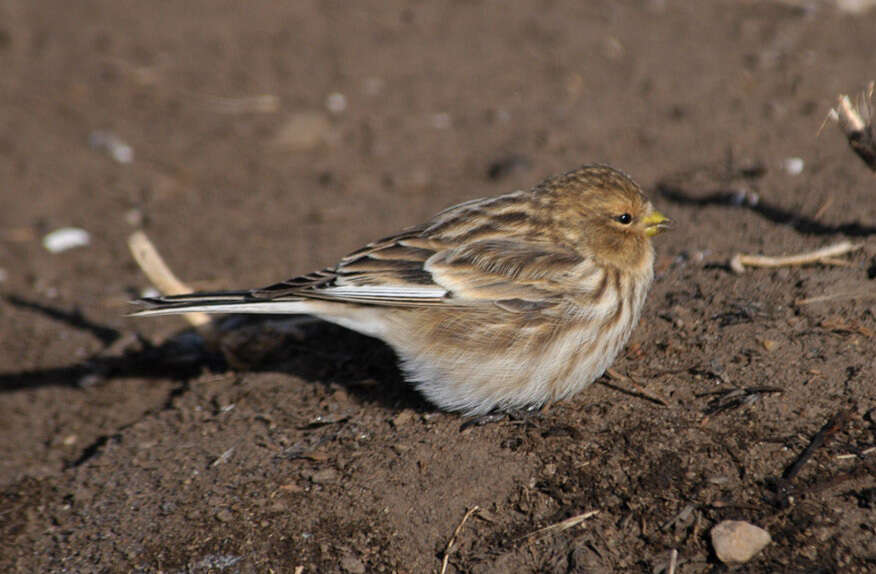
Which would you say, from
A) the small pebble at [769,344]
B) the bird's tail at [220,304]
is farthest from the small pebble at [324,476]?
the small pebble at [769,344]

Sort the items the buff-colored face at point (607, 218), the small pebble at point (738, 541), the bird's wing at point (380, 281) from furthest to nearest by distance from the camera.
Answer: the buff-colored face at point (607, 218), the bird's wing at point (380, 281), the small pebble at point (738, 541)

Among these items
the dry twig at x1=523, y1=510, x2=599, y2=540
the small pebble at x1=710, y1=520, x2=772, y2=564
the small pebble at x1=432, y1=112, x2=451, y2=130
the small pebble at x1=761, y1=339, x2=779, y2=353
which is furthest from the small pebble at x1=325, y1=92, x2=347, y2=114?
the small pebble at x1=710, y1=520, x2=772, y2=564

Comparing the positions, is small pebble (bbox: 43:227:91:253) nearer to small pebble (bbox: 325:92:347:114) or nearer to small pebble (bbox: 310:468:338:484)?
small pebble (bbox: 325:92:347:114)

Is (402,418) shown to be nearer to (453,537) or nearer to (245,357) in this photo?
(453,537)

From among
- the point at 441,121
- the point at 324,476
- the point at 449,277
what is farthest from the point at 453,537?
the point at 441,121

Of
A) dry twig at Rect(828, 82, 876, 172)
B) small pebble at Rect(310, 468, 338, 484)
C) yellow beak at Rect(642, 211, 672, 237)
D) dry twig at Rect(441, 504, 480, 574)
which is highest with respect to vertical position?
dry twig at Rect(828, 82, 876, 172)

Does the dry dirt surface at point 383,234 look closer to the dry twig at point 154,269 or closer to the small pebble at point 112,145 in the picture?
the small pebble at point 112,145
